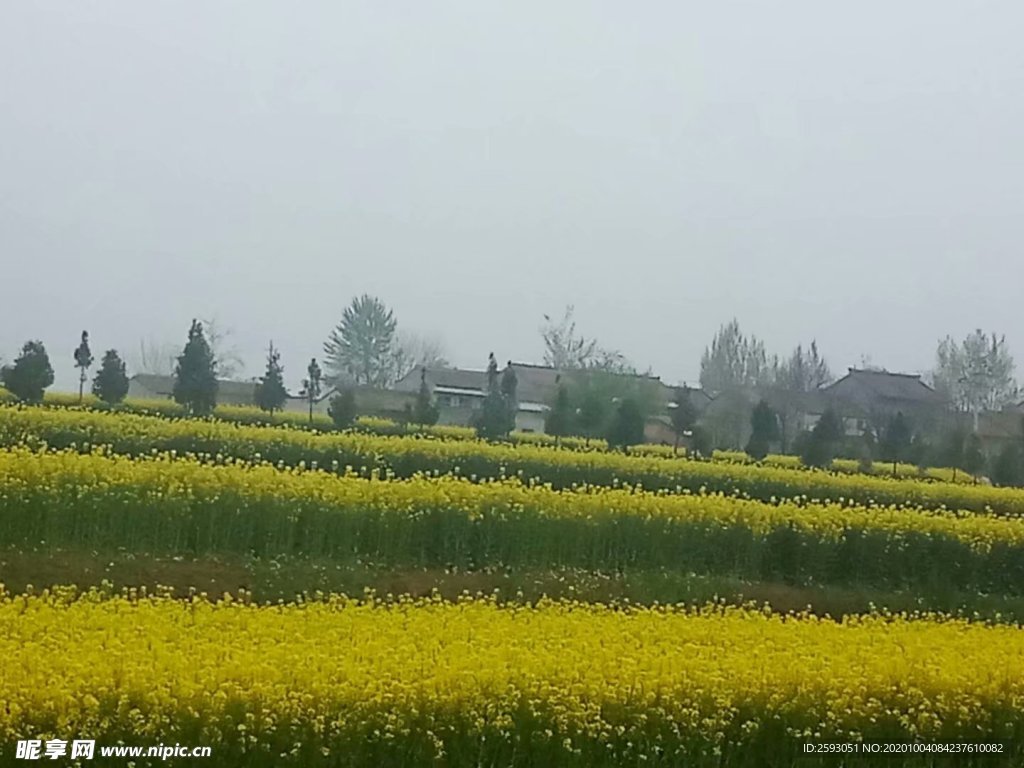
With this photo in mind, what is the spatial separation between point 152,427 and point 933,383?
2140 centimetres

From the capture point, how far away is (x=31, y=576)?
1055 centimetres

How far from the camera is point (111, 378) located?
29.1m

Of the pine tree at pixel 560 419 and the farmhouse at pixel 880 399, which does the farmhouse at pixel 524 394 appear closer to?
the pine tree at pixel 560 419

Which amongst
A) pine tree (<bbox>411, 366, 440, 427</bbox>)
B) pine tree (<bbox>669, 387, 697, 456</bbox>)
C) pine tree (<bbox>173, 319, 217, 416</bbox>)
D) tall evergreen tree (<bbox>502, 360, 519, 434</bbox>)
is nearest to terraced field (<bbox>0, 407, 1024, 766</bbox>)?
pine tree (<bbox>173, 319, 217, 416</bbox>)

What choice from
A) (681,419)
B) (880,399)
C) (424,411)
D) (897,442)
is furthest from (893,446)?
(424,411)

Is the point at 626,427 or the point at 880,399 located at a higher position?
the point at 880,399

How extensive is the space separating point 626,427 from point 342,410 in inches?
275

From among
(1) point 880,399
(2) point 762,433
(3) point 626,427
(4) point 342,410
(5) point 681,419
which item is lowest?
(4) point 342,410

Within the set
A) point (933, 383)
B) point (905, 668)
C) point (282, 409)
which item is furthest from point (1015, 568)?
point (282, 409)

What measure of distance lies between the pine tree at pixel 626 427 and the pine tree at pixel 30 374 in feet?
44.8

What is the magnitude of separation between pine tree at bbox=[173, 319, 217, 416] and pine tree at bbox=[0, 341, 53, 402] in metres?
3.03

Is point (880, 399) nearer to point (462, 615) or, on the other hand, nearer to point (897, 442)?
point (897, 442)

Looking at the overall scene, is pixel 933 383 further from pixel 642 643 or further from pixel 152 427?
pixel 642 643

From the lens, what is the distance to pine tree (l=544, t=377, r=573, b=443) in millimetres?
29594
